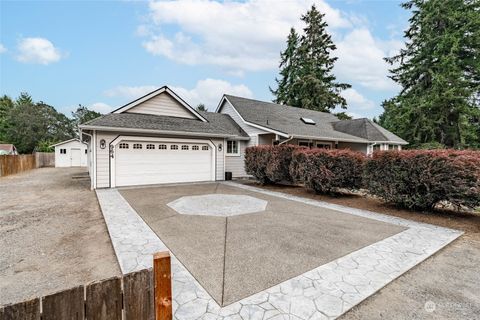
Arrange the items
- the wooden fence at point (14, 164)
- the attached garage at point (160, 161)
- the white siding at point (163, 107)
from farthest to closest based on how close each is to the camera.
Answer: the wooden fence at point (14, 164) → the white siding at point (163, 107) → the attached garage at point (160, 161)

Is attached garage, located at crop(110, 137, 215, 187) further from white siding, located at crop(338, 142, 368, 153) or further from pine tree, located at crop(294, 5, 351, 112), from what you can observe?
pine tree, located at crop(294, 5, 351, 112)

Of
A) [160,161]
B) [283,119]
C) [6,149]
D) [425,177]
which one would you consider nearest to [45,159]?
[6,149]

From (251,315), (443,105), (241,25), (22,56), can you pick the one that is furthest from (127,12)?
(443,105)

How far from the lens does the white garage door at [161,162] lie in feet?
34.7

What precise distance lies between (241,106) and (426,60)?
57.4ft

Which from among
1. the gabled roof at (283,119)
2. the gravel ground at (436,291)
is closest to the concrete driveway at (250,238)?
the gravel ground at (436,291)

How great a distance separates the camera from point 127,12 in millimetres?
11188

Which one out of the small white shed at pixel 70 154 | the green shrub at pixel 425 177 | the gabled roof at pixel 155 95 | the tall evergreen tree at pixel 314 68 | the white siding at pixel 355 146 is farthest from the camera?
the tall evergreen tree at pixel 314 68

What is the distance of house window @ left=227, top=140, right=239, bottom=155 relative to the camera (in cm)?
1458

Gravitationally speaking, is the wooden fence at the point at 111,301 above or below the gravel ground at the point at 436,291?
above

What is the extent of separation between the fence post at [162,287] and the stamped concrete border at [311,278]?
1028 millimetres

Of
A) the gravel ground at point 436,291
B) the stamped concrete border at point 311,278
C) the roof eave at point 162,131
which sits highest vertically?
the roof eave at point 162,131

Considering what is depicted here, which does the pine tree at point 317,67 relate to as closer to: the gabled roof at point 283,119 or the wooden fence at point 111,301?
the gabled roof at point 283,119

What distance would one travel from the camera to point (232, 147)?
578 inches
